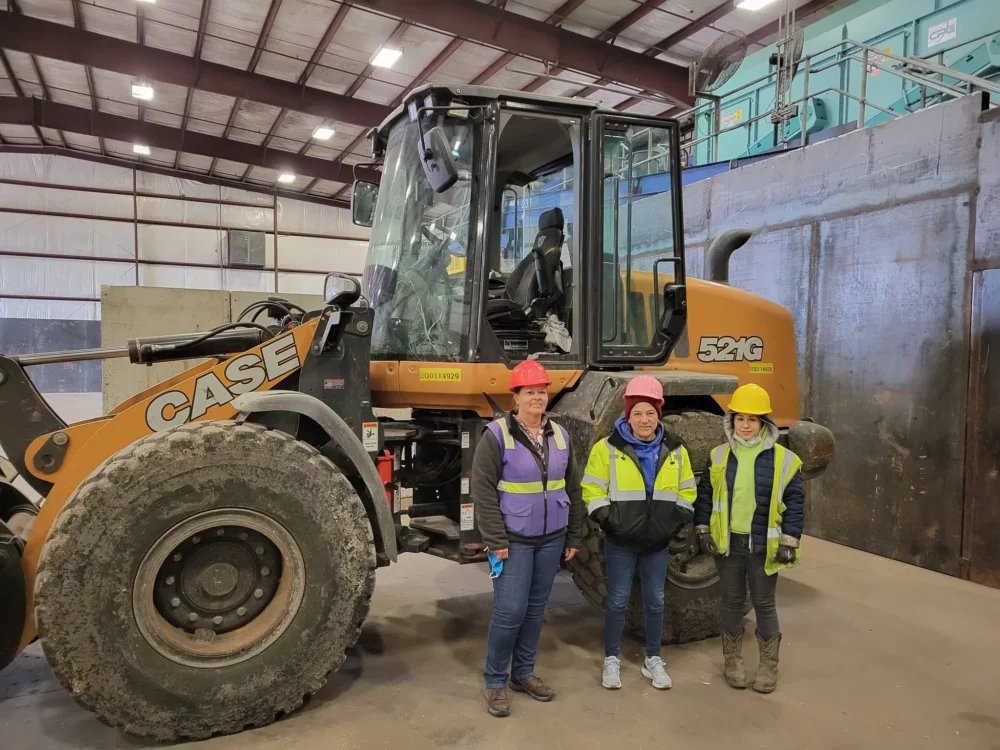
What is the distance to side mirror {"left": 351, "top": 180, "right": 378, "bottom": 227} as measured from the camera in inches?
169

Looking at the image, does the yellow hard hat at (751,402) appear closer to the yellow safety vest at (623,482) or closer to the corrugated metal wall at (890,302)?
the yellow safety vest at (623,482)

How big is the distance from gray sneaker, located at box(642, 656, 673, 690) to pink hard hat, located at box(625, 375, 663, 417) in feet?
4.32

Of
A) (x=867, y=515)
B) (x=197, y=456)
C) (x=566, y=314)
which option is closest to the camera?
(x=197, y=456)

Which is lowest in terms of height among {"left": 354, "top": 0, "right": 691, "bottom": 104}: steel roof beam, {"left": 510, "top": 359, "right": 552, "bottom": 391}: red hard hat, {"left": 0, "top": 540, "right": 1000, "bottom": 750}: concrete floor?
{"left": 0, "top": 540, "right": 1000, "bottom": 750}: concrete floor

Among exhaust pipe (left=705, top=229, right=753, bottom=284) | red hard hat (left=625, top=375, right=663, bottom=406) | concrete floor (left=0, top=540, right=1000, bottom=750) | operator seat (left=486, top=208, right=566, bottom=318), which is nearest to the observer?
concrete floor (left=0, top=540, right=1000, bottom=750)

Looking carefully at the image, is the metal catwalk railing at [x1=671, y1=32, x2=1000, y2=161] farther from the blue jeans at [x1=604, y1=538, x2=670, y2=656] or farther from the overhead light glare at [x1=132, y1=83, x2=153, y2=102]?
the overhead light glare at [x1=132, y1=83, x2=153, y2=102]

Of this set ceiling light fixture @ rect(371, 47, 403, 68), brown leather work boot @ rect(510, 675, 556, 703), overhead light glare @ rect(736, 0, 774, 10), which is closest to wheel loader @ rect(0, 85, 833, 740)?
brown leather work boot @ rect(510, 675, 556, 703)

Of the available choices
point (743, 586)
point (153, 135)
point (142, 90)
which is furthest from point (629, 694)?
point (153, 135)

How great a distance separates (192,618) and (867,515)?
5537mm

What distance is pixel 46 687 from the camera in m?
3.35

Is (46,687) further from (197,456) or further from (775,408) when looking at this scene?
(775,408)

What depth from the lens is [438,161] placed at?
3.20 m

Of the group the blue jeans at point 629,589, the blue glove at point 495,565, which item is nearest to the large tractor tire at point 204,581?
the blue glove at point 495,565

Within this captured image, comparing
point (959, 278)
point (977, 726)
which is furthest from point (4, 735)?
point (959, 278)
